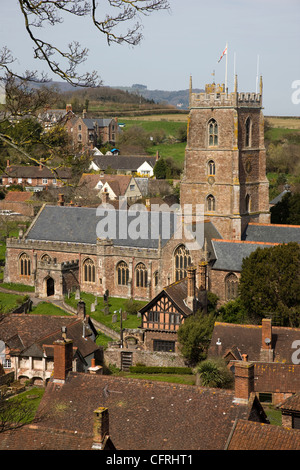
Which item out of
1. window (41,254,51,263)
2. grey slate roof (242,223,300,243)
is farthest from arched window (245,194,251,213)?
window (41,254,51,263)

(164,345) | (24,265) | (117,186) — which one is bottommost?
→ (164,345)

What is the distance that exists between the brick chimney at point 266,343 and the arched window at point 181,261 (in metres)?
15.8

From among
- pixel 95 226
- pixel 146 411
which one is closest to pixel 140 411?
pixel 146 411

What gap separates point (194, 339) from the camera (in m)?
40.3

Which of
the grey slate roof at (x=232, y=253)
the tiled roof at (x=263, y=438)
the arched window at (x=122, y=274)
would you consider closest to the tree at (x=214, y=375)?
the tiled roof at (x=263, y=438)

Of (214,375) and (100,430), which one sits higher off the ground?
(100,430)

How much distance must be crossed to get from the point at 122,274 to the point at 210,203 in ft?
29.7

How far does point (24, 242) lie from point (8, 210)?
24.0 meters

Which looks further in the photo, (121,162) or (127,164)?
(127,164)

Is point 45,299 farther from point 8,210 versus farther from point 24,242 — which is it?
point 8,210

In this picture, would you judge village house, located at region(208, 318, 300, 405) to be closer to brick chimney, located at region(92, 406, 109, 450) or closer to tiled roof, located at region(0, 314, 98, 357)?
tiled roof, located at region(0, 314, 98, 357)

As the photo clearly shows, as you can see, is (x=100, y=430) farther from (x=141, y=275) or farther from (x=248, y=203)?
(x=248, y=203)

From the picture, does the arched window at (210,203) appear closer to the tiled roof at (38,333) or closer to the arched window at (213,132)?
the arched window at (213,132)
